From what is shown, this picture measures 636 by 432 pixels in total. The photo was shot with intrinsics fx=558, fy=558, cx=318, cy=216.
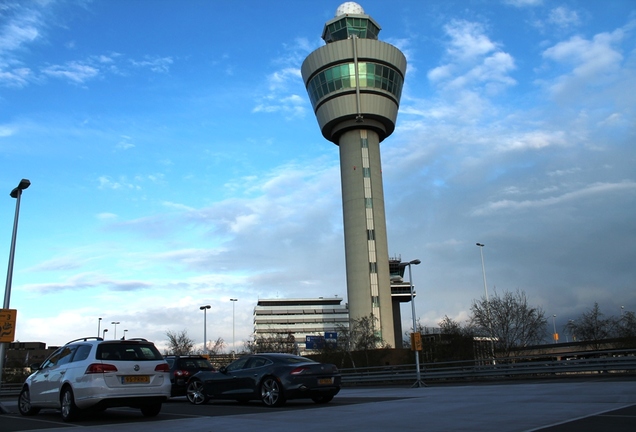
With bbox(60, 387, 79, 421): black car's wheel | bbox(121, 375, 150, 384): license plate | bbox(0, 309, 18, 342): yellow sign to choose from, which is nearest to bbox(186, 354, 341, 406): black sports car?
bbox(121, 375, 150, 384): license plate

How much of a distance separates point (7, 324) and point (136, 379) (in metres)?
7.62

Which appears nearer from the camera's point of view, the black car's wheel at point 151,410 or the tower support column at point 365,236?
the black car's wheel at point 151,410

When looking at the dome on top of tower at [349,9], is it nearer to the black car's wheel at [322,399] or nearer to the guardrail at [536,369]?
the guardrail at [536,369]

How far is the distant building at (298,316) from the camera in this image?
436 ft

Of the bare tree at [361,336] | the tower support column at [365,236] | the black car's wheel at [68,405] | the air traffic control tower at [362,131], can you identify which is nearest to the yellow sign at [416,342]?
the black car's wheel at [68,405]

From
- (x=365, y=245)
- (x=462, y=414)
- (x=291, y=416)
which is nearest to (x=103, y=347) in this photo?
(x=291, y=416)

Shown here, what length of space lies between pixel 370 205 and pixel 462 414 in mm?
58994

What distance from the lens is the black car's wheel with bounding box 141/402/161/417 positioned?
11602mm

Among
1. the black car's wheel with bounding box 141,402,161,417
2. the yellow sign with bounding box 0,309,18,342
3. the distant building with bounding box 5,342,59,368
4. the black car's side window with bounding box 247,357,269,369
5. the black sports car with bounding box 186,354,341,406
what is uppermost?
the distant building with bounding box 5,342,59,368

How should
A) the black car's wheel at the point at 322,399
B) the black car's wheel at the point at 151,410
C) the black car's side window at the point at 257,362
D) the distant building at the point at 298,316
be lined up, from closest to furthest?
1. the black car's wheel at the point at 151,410
2. the black car's wheel at the point at 322,399
3. the black car's side window at the point at 257,362
4. the distant building at the point at 298,316

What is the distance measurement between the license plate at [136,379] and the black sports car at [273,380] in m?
3.45

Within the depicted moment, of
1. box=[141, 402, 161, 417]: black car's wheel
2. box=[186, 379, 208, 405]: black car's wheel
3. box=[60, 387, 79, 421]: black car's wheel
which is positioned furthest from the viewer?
box=[186, 379, 208, 405]: black car's wheel

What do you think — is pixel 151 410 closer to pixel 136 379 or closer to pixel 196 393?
pixel 136 379

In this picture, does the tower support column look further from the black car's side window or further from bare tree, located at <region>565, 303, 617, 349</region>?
the black car's side window
